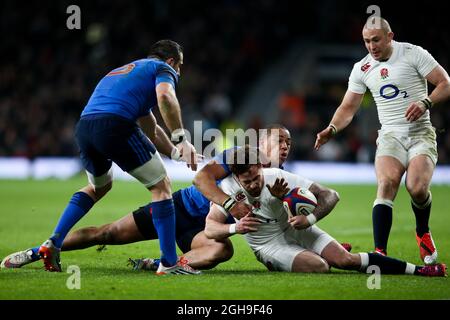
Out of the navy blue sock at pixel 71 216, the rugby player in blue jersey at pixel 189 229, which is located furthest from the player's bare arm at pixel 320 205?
the navy blue sock at pixel 71 216

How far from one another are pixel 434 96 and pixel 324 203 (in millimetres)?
1739

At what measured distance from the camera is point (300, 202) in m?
6.95

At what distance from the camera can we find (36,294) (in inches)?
239

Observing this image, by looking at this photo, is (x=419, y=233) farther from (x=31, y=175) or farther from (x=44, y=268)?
(x=31, y=175)

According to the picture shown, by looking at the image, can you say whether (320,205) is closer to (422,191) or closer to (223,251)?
(223,251)

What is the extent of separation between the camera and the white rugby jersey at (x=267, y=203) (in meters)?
7.23

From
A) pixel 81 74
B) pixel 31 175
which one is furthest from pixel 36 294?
pixel 81 74

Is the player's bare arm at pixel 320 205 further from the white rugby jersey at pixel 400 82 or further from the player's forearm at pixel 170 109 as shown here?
the white rugby jersey at pixel 400 82

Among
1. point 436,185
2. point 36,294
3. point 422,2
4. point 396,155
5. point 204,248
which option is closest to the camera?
point 36,294

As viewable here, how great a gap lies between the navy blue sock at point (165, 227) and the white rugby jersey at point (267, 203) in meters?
0.44

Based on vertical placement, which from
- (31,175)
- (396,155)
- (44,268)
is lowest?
(31,175)

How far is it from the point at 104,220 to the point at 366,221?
3.98m

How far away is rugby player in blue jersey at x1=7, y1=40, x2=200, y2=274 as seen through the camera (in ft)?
23.0
